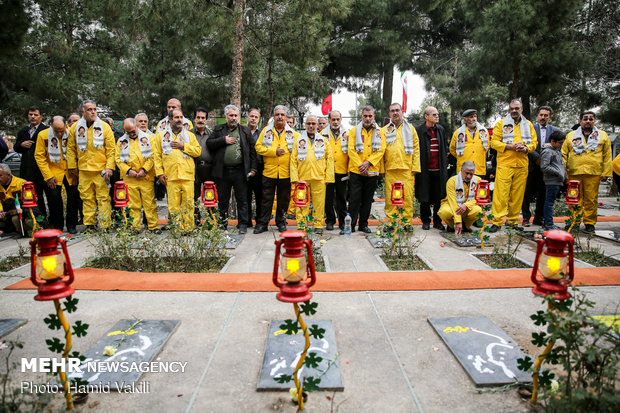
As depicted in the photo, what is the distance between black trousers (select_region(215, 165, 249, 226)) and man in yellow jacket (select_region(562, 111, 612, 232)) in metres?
5.43

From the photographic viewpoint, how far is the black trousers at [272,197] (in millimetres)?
6758

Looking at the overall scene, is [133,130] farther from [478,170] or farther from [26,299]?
[478,170]

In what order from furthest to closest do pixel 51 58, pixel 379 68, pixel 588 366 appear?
1. pixel 379 68
2. pixel 51 58
3. pixel 588 366

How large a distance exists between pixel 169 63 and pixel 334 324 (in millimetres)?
16008

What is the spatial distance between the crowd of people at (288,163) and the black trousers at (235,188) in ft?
0.06

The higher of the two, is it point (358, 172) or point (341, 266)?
point (358, 172)

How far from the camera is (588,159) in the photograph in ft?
20.9

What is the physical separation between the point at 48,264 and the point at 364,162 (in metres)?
5.05

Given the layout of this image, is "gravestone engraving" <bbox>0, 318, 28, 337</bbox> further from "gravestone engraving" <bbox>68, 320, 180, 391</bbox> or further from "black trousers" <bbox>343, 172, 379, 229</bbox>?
"black trousers" <bbox>343, 172, 379, 229</bbox>

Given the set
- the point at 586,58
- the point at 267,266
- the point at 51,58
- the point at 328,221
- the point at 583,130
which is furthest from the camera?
the point at 51,58

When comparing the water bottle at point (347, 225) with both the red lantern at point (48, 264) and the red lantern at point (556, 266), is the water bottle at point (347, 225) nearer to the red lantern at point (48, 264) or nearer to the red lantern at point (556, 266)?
the red lantern at point (556, 266)

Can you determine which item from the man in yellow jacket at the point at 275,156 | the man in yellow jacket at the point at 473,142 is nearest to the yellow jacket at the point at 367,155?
the man in yellow jacket at the point at 275,156

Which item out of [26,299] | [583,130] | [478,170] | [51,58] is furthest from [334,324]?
[51,58]

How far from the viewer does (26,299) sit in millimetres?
3795
